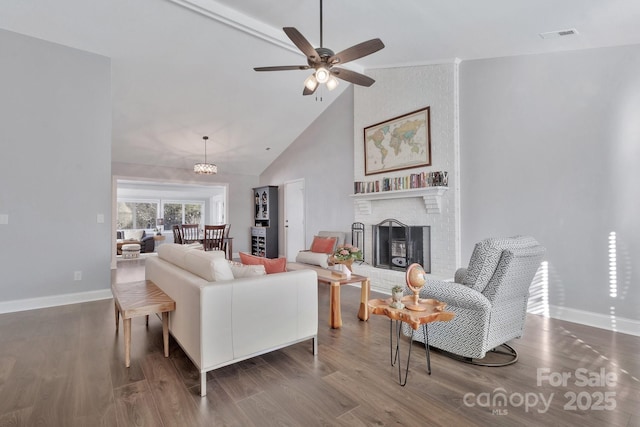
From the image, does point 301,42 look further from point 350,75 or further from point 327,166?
point 327,166

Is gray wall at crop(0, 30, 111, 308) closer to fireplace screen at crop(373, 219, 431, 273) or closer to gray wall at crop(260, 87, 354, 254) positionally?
gray wall at crop(260, 87, 354, 254)

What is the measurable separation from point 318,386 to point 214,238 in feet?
17.5

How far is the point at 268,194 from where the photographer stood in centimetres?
800

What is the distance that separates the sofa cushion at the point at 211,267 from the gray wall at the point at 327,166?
3739mm

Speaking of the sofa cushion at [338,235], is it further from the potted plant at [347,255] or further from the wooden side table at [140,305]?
the wooden side table at [140,305]

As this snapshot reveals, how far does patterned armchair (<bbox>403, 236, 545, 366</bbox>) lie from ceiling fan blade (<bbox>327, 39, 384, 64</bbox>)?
5.93ft

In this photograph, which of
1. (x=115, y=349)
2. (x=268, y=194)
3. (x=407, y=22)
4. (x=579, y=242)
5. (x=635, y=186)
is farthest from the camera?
(x=268, y=194)

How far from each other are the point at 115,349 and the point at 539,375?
10.9 feet

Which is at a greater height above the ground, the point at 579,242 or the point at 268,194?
the point at 268,194

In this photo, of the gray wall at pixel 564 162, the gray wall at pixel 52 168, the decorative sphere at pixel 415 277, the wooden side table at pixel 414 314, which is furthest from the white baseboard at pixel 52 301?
the gray wall at pixel 564 162

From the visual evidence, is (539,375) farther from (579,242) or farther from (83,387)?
(83,387)

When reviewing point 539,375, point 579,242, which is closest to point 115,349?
point 539,375

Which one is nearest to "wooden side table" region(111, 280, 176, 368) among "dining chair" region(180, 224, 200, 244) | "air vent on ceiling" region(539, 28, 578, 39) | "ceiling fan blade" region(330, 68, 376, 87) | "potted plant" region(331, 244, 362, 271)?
"potted plant" region(331, 244, 362, 271)

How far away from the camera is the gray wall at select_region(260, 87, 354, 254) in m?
5.87
